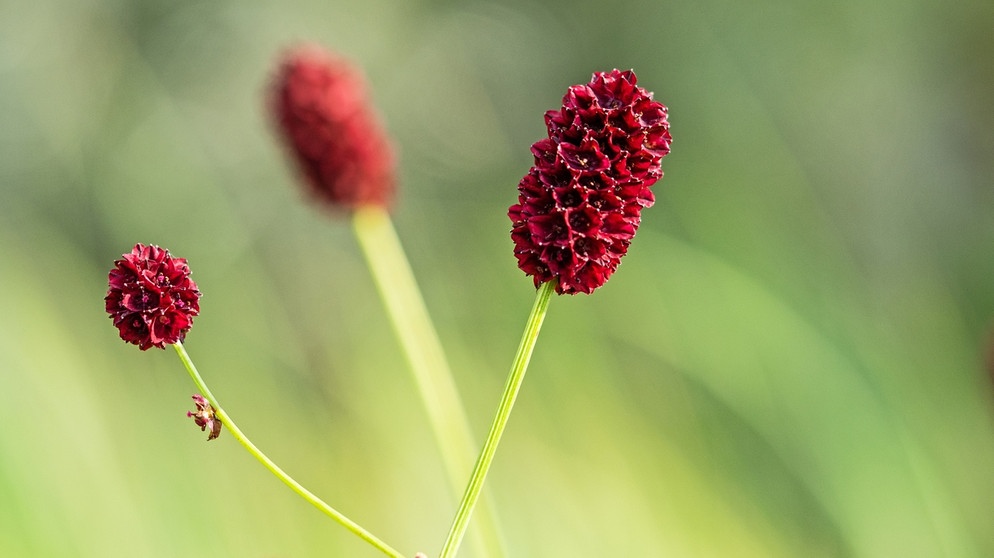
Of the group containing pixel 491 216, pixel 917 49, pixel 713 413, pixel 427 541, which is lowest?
pixel 427 541

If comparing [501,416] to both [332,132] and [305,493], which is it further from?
[332,132]

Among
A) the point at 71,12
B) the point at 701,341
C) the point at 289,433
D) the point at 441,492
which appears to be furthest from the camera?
the point at 71,12

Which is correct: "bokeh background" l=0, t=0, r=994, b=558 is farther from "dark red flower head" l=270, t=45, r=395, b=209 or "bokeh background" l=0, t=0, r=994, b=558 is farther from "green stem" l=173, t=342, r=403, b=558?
"green stem" l=173, t=342, r=403, b=558

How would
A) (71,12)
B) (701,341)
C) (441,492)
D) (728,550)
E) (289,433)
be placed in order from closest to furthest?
(728,550)
(701,341)
(441,492)
(289,433)
(71,12)

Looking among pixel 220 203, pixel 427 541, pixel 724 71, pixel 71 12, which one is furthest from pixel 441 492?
pixel 71 12

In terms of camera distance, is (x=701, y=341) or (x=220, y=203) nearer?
(x=701, y=341)

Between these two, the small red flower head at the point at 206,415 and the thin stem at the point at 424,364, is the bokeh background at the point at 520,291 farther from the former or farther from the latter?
the small red flower head at the point at 206,415

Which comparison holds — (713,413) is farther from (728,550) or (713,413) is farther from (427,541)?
(427,541)
